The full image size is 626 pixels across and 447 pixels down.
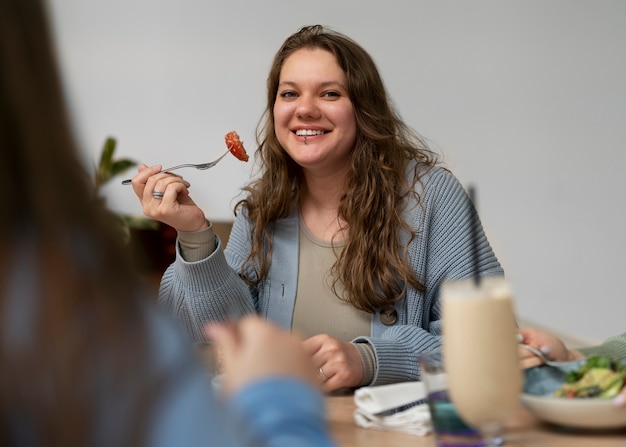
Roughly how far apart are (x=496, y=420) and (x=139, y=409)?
1.74 feet

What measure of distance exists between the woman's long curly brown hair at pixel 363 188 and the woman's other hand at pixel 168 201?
225 millimetres

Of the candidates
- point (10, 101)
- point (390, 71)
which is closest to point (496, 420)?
point (10, 101)

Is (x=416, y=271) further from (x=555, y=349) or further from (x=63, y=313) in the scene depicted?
(x=63, y=313)

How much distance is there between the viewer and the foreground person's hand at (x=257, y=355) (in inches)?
25.8

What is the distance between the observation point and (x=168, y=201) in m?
1.96

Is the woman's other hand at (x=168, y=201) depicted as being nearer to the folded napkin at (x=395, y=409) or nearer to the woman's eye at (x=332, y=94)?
the woman's eye at (x=332, y=94)

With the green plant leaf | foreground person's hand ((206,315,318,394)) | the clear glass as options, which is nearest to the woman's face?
the clear glass

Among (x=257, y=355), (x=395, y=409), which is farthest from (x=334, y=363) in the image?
(x=257, y=355)

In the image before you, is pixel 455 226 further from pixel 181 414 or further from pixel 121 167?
pixel 121 167

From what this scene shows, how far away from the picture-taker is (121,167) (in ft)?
17.1

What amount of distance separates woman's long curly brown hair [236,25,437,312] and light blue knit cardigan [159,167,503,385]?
0.11 feet

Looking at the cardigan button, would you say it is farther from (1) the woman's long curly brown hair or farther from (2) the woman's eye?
(2) the woman's eye

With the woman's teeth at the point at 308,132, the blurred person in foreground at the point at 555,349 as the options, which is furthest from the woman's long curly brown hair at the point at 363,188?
the blurred person in foreground at the point at 555,349

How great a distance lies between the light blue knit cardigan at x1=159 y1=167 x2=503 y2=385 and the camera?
197 centimetres
